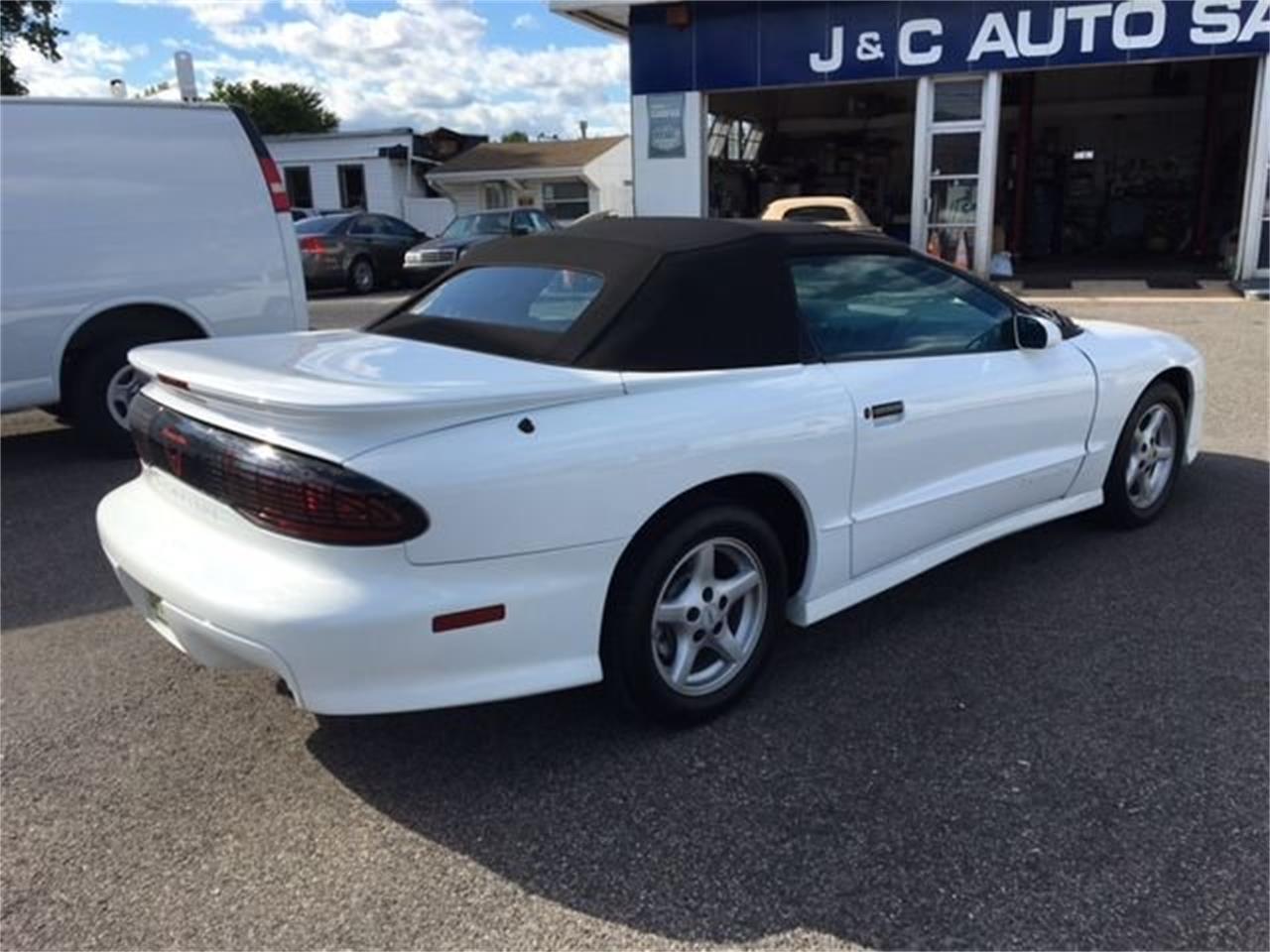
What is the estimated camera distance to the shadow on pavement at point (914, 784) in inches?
94.0

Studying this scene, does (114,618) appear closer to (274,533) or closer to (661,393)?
(274,533)

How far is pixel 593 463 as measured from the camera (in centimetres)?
272

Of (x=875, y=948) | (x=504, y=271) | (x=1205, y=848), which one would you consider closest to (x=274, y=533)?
(x=504, y=271)

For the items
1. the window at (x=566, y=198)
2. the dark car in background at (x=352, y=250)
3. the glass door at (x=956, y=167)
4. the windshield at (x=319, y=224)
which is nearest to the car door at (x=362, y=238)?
the dark car in background at (x=352, y=250)

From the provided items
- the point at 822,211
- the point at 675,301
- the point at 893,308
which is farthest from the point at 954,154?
the point at 675,301

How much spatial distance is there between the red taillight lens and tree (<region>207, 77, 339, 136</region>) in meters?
53.7

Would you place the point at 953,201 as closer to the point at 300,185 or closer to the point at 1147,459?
the point at 1147,459

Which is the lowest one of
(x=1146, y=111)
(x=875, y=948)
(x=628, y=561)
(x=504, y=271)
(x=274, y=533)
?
(x=875, y=948)

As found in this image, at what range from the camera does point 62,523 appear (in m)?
5.41

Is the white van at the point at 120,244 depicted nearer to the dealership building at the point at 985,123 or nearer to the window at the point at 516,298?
the window at the point at 516,298

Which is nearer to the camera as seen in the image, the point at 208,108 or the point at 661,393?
the point at 661,393

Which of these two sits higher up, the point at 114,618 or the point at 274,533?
the point at 274,533

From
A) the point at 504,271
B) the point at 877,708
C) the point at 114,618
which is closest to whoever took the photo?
the point at 877,708

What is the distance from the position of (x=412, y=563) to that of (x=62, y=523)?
12.5ft
